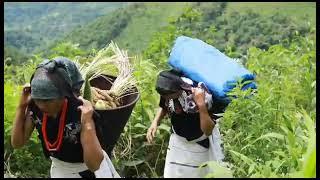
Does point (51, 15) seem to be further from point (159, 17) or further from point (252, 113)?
point (252, 113)

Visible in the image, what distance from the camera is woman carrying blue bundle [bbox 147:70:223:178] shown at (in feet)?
11.2

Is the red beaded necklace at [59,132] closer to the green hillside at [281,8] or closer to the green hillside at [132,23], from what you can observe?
the green hillside at [281,8]

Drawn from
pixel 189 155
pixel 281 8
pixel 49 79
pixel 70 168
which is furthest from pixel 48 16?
pixel 49 79

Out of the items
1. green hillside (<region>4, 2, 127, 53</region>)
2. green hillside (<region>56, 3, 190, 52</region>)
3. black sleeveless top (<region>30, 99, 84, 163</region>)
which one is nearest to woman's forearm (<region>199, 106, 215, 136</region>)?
black sleeveless top (<region>30, 99, 84, 163</region>)

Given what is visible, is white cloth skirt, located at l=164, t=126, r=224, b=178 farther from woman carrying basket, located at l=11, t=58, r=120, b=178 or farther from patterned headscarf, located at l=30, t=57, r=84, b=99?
patterned headscarf, located at l=30, t=57, r=84, b=99

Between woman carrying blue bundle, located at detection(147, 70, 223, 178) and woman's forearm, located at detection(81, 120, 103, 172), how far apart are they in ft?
2.80

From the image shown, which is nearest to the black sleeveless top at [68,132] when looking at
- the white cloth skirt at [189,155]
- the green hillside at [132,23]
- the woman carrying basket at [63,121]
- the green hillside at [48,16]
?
the woman carrying basket at [63,121]

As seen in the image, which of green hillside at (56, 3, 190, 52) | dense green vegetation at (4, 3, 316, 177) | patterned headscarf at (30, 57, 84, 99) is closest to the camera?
patterned headscarf at (30, 57, 84, 99)

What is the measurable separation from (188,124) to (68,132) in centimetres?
102

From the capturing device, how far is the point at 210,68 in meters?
3.52

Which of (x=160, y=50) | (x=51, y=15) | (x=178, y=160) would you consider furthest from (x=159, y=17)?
(x=178, y=160)

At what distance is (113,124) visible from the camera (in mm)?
3113

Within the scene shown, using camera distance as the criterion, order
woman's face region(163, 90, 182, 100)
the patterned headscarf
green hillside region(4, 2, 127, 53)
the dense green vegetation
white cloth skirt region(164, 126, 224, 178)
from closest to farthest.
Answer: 1. the patterned headscarf
2. the dense green vegetation
3. woman's face region(163, 90, 182, 100)
4. white cloth skirt region(164, 126, 224, 178)
5. green hillside region(4, 2, 127, 53)

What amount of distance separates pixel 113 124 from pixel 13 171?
189cm
